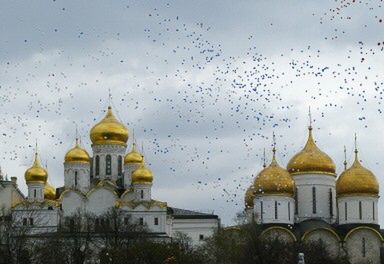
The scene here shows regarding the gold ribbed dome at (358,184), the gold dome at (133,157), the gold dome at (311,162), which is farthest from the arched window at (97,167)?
the gold ribbed dome at (358,184)

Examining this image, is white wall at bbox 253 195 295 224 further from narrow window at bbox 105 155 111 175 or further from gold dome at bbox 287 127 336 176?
narrow window at bbox 105 155 111 175

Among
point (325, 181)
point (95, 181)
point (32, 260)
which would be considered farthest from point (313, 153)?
point (32, 260)

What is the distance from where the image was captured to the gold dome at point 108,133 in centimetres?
10819

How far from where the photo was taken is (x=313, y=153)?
10181cm

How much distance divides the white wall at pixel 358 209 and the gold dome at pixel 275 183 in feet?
14.4

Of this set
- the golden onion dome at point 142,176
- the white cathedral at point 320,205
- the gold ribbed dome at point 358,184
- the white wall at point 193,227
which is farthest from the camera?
the white wall at point 193,227

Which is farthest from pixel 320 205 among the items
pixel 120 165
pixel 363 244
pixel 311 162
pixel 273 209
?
pixel 120 165

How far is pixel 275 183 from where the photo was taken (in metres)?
99.0

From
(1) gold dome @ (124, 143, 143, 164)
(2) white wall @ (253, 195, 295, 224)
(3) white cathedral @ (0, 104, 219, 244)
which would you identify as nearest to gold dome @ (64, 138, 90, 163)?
(3) white cathedral @ (0, 104, 219, 244)

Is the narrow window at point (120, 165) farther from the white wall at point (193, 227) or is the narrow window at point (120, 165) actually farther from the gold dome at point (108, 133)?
the white wall at point (193, 227)

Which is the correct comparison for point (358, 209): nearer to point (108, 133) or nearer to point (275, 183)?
point (275, 183)

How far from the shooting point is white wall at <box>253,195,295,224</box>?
99125 mm

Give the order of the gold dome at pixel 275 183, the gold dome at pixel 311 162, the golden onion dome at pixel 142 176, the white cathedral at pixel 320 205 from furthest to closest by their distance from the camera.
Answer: the golden onion dome at pixel 142 176, the gold dome at pixel 311 162, the gold dome at pixel 275 183, the white cathedral at pixel 320 205

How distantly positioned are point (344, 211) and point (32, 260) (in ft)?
88.6
